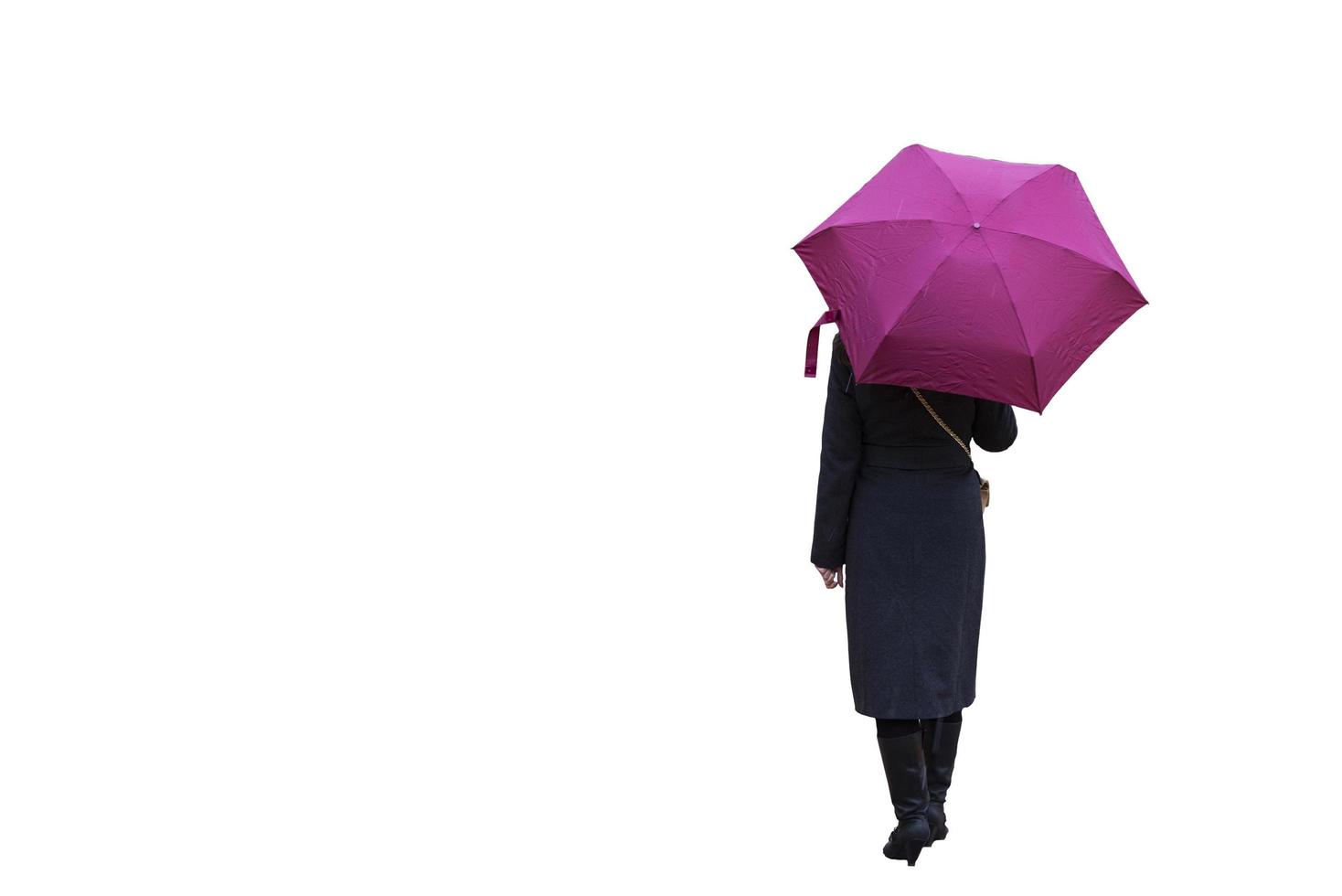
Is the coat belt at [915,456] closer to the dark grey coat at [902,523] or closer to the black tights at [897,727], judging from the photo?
the dark grey coat at [902,523]

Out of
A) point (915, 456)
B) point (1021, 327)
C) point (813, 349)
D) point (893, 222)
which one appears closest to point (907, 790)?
point (915, 456)

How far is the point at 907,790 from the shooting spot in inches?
311

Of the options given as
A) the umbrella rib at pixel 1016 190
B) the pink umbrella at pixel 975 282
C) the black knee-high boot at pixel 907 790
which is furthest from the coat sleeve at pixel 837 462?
the umbrella rib at pixel 1016 190

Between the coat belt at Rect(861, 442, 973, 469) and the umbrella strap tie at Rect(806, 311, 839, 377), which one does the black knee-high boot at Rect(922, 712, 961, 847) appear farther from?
the umbrella strap tie at Rect(806, 311, 839, 377)

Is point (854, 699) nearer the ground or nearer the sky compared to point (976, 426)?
nearer the ground

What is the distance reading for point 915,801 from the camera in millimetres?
7914

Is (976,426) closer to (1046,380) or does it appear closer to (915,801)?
(1046,380)

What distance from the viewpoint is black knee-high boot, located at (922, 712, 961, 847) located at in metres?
8.04

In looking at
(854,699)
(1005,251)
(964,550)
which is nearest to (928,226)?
(1005,251)

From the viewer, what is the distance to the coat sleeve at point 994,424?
7.81 m

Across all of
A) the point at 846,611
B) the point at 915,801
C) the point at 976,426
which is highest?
the point at 976,426

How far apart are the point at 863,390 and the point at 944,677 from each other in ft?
3.49

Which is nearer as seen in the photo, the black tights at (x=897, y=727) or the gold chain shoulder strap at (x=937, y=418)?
the gold chain shoulder strap at (x=937, y=418)

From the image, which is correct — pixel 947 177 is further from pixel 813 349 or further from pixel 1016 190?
pixel 813 349
